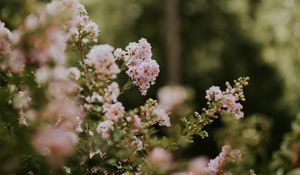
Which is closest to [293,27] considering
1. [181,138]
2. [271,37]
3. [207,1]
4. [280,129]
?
[271,37]

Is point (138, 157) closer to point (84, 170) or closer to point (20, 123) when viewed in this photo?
point (84, 170)

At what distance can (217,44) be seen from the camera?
51.5ft

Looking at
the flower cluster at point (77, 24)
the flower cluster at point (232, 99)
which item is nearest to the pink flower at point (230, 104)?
the flower cluster at point (232, 99)

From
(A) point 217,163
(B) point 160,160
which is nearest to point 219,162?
(A) point 217,163

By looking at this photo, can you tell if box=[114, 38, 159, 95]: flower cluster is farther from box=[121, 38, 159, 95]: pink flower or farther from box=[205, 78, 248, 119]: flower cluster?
box=[205, 78, 248, 119]: flower cluster

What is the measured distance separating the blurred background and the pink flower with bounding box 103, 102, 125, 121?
32.9 feet

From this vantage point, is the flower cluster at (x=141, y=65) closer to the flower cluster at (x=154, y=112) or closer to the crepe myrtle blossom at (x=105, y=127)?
the flower cluster at (x=154, y=112)

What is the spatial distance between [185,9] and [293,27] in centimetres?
298

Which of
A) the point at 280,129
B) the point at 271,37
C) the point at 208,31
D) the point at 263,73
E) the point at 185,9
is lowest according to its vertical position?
the point at 280,129

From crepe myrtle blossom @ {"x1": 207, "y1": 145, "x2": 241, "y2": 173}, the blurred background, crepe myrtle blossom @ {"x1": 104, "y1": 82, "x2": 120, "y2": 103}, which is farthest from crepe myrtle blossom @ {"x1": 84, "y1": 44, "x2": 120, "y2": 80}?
the blurred background

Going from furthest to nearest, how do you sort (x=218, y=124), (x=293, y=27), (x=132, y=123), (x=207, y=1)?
1. (x=207, y=1)
2. (x=293, y=27)
3. (x=218, y=124)
4. (x=132, y=123)

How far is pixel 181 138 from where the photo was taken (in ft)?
9.44

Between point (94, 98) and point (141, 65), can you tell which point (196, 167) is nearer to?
point (94, 98)

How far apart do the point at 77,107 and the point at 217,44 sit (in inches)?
528
